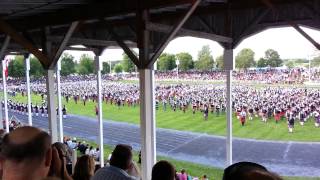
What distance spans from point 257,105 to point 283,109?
2052 millimetres

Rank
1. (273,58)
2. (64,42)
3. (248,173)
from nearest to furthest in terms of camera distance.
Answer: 1. (248,173)
2. (64,42)
3. (273,58)

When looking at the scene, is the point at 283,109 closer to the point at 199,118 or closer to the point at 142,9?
the point at 199,118

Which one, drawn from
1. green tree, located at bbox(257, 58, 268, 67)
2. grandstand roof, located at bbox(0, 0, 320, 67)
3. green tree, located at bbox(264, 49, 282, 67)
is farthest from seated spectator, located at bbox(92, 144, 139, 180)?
green tree, located at bbox(257, 58, 268, 67)

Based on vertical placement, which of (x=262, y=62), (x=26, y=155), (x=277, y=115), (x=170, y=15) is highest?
(x=170, y=15)

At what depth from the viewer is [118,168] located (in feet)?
9.05

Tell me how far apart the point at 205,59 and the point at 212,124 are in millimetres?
12258

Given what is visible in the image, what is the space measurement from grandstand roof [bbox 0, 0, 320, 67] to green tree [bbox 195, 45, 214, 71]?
2631 centimetres

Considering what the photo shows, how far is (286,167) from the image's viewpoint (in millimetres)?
15836

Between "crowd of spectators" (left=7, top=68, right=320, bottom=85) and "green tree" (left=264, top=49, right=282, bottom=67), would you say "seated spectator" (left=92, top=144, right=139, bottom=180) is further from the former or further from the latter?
"green tree" (left=264, top=49, right=282, bottom=67)

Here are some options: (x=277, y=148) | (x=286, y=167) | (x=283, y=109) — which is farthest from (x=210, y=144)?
(x=283, y=109)

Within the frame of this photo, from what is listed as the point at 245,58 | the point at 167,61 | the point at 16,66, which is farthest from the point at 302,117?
the point at 16,66

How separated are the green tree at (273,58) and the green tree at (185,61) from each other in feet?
25.0

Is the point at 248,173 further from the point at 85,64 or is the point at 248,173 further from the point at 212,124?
the point at 85,64

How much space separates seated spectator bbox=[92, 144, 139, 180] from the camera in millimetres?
2656
